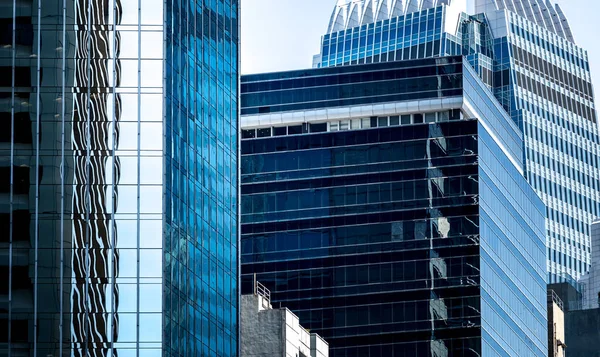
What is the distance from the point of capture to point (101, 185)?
397 feet

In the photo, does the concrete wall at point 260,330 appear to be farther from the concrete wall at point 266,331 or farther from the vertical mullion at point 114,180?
the vertical mullion at point 114,180

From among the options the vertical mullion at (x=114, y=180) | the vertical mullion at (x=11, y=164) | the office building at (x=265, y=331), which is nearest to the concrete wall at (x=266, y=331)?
the office building at (x=265, y=331)

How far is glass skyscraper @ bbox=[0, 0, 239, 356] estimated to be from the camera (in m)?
118

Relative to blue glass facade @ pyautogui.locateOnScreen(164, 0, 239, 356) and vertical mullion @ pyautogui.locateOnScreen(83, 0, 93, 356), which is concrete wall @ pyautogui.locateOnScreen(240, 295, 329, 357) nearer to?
blue glass facade @ pyautogui.locateOnScreen(164, 0, 239, 356)

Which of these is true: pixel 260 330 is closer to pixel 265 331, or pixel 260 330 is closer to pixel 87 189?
pixel 265 331

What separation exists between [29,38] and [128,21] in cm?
647

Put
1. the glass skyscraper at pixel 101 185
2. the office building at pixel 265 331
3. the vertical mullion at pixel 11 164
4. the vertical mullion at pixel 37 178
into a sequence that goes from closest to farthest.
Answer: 1. the vertical mullion at pixel 37 178
2. the vertical mullion at pixel 11 164
3. the glass skyscraper at pixel 101 185
4. the office building at pixel 265 331

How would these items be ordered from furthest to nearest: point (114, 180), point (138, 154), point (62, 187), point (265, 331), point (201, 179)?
point (265, 331) < point (201, 179) < point (138, 154) < point (114, 180) < point (62, 187)

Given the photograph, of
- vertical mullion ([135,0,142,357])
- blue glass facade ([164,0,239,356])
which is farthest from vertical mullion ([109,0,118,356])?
blue glass facade ([164,0,239,356])

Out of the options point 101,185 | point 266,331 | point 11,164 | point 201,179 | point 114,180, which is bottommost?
point 266,331

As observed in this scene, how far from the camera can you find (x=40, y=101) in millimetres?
121562

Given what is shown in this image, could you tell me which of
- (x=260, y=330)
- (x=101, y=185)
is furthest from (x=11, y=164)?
(x=260, y=330)

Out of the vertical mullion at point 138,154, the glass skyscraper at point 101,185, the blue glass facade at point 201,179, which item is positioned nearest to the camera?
the glass skyscraper at point 101,185

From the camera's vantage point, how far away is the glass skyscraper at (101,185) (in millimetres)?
117875
